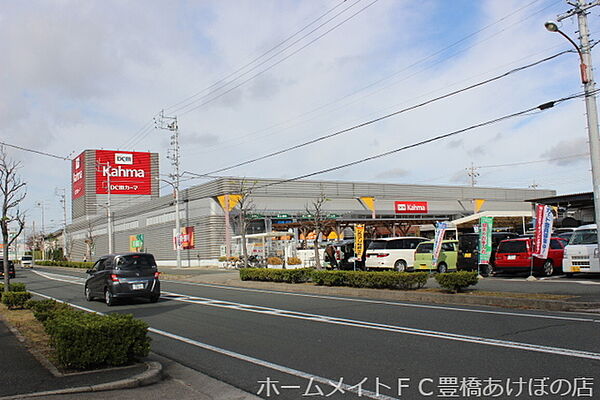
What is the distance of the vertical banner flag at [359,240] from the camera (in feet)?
87.6

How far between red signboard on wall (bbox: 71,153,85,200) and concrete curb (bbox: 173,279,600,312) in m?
77.0

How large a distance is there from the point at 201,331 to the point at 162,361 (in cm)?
293

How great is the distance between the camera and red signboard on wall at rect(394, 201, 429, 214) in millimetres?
57031

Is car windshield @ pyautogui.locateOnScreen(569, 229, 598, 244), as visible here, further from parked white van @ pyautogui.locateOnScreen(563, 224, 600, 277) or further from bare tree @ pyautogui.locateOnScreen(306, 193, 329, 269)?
bare tree @ pyautogui.locateOnScreen(306, 193, 329, 269)

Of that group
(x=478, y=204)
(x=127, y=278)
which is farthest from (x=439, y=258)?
(x=478, y=204)

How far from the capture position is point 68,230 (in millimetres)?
96500

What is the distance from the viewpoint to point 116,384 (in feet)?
21.5

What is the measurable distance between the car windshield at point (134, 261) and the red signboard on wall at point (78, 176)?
7598 cm

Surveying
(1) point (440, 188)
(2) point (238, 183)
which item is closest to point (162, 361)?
(2) point (238, 183)

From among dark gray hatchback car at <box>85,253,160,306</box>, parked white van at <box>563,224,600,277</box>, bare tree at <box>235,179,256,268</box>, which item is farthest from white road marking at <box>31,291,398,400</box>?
bare tree at <box>235,179,256,268</box>

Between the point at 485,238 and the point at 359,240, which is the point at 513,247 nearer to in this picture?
the point at 485,238

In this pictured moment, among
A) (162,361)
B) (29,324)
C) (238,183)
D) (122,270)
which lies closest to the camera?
(162,361)

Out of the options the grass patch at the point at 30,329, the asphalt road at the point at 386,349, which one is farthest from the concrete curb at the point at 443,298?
the grass patch at the point at 30,329

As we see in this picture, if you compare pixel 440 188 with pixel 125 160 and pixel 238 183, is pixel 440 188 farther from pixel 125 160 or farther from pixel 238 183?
pixel 125 160
